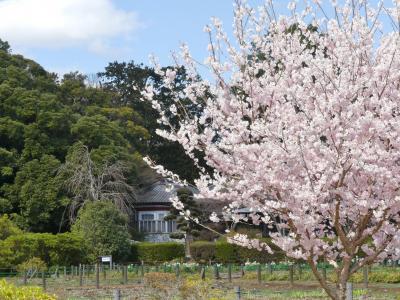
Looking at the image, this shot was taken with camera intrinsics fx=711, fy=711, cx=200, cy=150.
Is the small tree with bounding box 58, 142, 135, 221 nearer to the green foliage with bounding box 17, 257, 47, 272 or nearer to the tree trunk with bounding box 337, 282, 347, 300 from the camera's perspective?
the green foliage with bounding box 17, 257, 47, 272

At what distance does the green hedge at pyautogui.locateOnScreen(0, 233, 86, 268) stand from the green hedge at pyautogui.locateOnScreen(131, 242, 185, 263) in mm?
4510

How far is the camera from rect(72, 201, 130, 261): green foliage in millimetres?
30406

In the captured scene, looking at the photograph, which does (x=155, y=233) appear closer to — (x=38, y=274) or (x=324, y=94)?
(x=38, y=274)

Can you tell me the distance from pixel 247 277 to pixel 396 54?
18.1m

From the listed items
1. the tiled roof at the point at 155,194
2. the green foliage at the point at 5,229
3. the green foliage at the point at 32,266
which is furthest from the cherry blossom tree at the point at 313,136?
the tiled roof at the point at 155,194

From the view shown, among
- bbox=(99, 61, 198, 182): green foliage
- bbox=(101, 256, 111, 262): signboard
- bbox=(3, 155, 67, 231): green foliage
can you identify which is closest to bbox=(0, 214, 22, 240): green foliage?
bbox=(101, 256, 111, 262): signboard

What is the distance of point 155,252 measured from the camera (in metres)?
33.6

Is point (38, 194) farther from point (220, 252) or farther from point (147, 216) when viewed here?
point (220, 252)

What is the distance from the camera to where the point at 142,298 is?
1638cm

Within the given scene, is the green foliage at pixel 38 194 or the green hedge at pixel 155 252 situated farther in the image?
the green foliage at pixel 38 194

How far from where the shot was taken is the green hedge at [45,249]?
2708 centimetres

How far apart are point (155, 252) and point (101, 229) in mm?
A: 4050

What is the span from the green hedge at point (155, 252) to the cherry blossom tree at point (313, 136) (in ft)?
83.8

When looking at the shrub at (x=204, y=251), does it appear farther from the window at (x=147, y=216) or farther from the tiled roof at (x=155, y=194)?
the window at (x=147, y=216)
